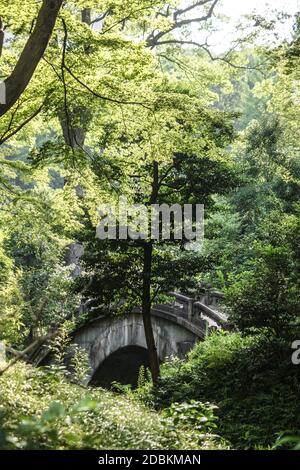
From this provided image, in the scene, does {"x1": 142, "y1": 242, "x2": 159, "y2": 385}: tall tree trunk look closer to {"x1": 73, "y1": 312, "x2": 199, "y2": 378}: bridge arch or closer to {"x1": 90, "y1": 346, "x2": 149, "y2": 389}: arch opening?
{"x1": 73, "y1": 312, "x2": 199, "y2": 378}: bridge arch

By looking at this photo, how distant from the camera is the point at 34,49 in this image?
7223mm

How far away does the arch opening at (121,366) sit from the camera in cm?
2042

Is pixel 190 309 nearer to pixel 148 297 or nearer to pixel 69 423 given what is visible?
pixel 148 297

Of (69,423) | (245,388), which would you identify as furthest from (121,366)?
(69,423)

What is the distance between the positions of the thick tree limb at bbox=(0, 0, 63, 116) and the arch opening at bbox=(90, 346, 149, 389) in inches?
552

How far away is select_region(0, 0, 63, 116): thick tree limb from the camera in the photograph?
7102 mm

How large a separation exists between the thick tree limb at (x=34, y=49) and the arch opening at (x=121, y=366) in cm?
1403

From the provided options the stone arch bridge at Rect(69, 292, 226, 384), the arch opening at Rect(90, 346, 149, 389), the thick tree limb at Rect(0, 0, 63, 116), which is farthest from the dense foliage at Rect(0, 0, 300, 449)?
the arch opening at Rect(90, 346, 149, 389)

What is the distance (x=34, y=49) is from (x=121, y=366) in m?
16.9

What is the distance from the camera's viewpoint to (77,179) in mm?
10672

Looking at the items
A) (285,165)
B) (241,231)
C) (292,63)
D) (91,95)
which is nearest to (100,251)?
(91,95)

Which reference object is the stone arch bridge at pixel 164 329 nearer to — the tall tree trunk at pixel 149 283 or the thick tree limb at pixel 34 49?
the tall tree trunk at pixel 149 283
